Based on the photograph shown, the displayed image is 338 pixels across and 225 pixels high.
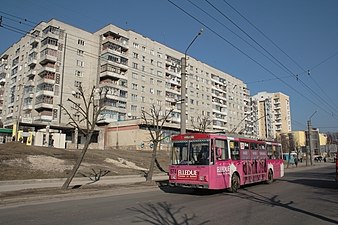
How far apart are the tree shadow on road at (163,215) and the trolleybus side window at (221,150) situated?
13.7 ft

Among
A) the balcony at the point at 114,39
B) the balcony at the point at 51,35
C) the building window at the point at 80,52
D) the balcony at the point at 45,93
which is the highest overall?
the balcony at the point at 114,39

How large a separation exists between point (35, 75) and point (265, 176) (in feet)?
197

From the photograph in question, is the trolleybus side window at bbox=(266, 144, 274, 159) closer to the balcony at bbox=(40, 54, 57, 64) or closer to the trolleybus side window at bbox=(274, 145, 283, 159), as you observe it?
the trolleybus side window at bbox=(274, 145, 283, 159)

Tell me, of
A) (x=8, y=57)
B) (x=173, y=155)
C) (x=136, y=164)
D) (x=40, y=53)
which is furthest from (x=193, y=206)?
(x=8, y=57)

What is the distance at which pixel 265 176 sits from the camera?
63.5ft

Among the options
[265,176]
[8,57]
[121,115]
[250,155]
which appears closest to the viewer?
[250,155]

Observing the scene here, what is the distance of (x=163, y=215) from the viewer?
895 centimetres

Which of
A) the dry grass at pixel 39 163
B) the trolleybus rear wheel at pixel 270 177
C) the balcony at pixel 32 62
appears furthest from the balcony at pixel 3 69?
the trolleybus rear wheel at pixel 270 177

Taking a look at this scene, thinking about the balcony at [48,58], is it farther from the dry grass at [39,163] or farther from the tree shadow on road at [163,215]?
the tree shadow on road at [163,215]

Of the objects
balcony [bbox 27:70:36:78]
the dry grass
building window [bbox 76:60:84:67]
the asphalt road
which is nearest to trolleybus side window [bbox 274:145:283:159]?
the asphalt road

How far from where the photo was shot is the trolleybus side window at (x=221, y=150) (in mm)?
14211

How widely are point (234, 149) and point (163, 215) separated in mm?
7506

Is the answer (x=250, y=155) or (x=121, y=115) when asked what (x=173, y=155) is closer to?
(x=250, y=155)

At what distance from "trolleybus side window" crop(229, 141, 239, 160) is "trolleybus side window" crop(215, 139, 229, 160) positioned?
0.50 meters
